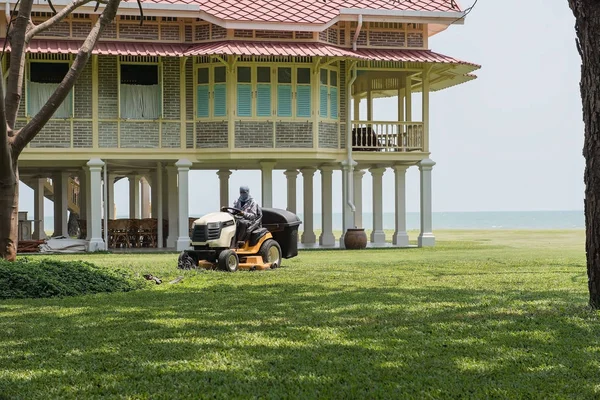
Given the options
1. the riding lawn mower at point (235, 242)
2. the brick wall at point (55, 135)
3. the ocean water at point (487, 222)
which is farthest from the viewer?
the ocean water at point (487, 222)

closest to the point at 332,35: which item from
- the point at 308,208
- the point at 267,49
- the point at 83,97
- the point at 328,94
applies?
the point at 328,94

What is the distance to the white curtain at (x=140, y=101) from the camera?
2902 cm

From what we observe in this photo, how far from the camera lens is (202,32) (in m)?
29.4

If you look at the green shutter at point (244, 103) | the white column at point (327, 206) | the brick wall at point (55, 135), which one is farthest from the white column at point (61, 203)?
the green shutter at point (244, 103)

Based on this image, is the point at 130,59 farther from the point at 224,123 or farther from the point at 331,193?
the point at 331,193

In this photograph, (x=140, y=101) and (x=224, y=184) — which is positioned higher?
(x=140, y=101)

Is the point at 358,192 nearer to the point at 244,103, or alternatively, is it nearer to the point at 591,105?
the point at 244,103

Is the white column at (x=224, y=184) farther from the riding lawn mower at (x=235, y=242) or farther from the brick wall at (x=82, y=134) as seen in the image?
the riding lawn mower at (x=235, y=242)

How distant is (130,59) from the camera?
28953 millimetres

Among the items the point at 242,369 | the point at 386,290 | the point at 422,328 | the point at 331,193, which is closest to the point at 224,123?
the point at 331,193

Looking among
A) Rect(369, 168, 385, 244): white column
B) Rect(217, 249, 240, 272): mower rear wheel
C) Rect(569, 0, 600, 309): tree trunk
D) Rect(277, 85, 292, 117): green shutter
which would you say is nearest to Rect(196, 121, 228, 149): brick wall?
Rect(277, 85, 292, 117): green shutter

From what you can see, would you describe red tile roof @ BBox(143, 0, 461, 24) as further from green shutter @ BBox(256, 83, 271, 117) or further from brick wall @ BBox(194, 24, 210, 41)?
green shutter @ BBox(256, 83, 271, 117)

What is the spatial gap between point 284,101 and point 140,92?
13.8 ft

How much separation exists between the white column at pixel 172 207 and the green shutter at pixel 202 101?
102 inches
